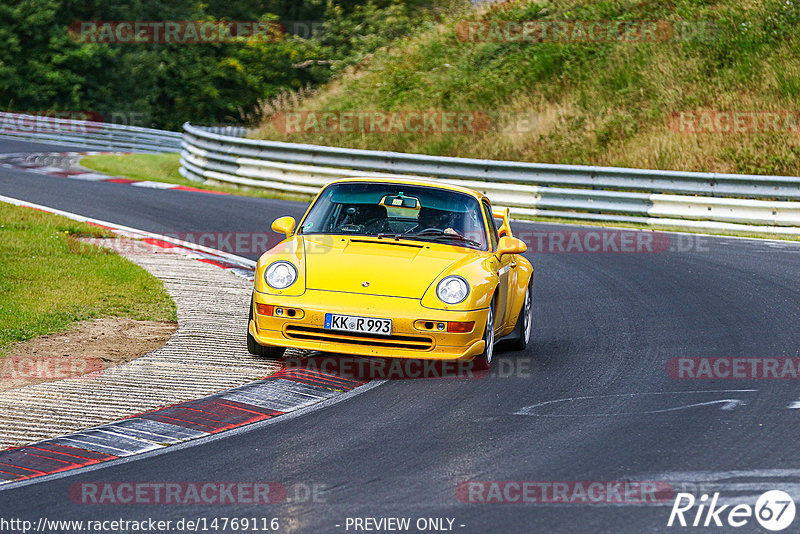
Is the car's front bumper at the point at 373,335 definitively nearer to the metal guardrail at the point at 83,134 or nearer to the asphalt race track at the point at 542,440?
the asphalt race track at the point at 542,440

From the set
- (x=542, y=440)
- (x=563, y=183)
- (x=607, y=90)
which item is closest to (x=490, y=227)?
(x=542, y=440)

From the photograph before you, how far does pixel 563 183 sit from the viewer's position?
20.5 m

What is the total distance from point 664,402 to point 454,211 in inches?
107

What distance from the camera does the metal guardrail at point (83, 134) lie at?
1431 inches

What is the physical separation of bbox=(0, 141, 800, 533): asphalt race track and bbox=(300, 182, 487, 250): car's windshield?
3.89 feet

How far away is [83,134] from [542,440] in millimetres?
33223

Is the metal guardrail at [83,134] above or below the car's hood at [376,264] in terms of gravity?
above

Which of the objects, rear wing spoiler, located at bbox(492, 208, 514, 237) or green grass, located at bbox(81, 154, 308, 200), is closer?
rear wing spoiler, located at bbox(492, 208, 514, 237)

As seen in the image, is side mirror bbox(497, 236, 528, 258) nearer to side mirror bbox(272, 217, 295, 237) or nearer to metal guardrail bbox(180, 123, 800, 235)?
side mirror bbox(272, 217, 295, 237)

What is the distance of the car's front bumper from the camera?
7871mm

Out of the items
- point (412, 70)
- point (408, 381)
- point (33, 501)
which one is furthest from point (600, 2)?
point (33, 501)

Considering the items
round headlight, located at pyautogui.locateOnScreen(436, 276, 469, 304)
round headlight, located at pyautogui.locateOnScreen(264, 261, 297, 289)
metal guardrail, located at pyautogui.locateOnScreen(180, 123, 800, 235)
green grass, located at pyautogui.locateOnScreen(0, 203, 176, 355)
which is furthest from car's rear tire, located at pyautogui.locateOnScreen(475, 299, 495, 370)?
metal guardrail, located at pyautogui.locateOnScreen(180, 123, 800, 235)

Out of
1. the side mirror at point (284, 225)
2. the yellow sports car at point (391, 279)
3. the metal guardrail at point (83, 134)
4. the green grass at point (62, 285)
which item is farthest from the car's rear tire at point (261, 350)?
the metal guardrail at point (83, 134)

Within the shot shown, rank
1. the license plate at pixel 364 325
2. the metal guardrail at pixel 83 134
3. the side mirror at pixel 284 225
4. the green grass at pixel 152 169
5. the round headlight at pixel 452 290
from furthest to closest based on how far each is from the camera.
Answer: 1. the metal guardrail at pixel 83 134
2. the green grass at pixel 152 169
3. the side mirror at pixel 284 225
4. the round headlight at pixel 452 290
5. the license plate at pixel 364 325
